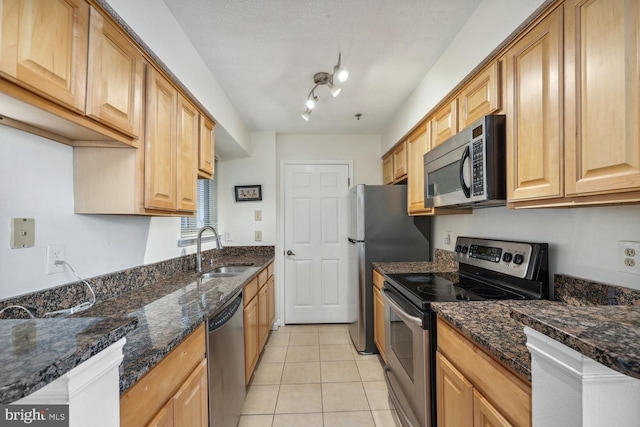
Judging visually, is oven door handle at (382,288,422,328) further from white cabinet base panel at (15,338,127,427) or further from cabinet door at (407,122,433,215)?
white cabinet base panel at (15,338,127,427)

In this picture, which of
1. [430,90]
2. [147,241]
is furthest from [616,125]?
[147,241]

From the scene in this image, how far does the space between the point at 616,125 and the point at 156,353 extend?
157 cm

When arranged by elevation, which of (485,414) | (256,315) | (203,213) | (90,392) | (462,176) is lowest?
(256,315)

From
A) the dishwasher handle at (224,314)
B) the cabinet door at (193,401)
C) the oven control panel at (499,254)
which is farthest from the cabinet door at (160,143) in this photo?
the oven control panel at (499,254)

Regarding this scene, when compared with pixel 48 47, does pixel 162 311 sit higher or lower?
lower

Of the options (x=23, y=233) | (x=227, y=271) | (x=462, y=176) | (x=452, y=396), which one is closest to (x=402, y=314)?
(x=452, y=396)

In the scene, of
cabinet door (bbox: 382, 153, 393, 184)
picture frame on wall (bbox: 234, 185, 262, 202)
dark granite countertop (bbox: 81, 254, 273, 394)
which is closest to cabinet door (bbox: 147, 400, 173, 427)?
dark granite countertop (bbox: 81, 254, 273, 394)

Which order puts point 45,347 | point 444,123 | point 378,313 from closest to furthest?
point 45,347 → point 444,123 → point 378,313

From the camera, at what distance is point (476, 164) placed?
150cm

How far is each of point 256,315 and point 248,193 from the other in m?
1.53

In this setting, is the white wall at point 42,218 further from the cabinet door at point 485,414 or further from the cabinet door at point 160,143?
the cabinet door at point 485,414

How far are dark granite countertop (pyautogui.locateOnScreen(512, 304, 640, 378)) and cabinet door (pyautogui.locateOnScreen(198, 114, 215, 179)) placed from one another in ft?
6.77

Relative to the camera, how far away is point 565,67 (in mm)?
1064

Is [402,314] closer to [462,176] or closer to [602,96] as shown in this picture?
[462,176]
